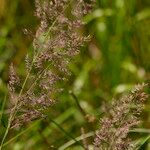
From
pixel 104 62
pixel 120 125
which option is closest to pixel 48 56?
pixel 120 125

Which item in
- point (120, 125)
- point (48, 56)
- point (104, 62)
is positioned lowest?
point (120, 125)

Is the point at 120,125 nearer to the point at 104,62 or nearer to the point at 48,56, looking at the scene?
the point at 48,56

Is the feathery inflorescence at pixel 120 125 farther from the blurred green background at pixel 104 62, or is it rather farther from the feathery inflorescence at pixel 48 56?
the blurred green background at pixel 104 62

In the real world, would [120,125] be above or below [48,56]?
below

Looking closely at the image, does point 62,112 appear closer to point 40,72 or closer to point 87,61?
point 87,61

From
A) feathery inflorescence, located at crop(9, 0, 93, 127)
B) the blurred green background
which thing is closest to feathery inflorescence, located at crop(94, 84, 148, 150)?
feathery inflorescence, located at crop(9, 0, 93, 127)

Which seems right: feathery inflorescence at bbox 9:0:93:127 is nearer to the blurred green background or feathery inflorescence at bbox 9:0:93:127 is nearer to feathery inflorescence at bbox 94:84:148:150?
feathery inflorescence at bbox 94:84:148:150

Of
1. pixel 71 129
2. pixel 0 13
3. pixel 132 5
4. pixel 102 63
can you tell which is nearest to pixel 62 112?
pixel 71 129
